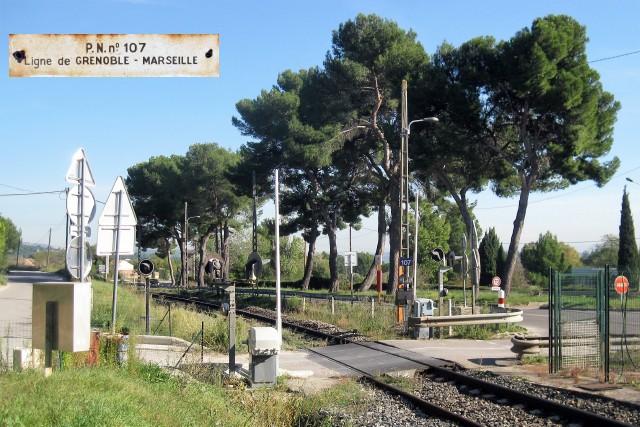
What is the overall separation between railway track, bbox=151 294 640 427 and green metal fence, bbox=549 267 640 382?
1.57 m

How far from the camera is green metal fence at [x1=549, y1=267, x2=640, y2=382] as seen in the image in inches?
547

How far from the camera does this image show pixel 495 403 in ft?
39.7

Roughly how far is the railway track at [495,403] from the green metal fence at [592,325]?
157 centimetres

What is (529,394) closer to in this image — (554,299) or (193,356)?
(554,299)

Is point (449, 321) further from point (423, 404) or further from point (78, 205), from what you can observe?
point (78, 205)

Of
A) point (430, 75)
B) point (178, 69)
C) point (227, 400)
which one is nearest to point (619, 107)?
point (430, 75)

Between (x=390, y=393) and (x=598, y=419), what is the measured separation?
3965 millimetres

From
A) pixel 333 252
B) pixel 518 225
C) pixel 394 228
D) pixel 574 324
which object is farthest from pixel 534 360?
pixel 333 252

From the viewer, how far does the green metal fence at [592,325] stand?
13.9 m

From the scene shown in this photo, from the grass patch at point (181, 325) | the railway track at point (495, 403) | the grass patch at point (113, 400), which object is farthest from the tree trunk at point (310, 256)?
the grass patch at point (113, 400)

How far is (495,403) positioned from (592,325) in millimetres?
3682

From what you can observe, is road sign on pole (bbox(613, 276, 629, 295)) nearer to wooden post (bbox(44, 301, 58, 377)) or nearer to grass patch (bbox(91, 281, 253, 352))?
grass patch (bbox(91, 281, 253, 352))

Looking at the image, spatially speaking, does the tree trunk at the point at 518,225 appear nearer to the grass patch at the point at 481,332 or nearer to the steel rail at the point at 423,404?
the grass patch at the point at 481,332

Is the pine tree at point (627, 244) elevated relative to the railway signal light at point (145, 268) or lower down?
elevated
